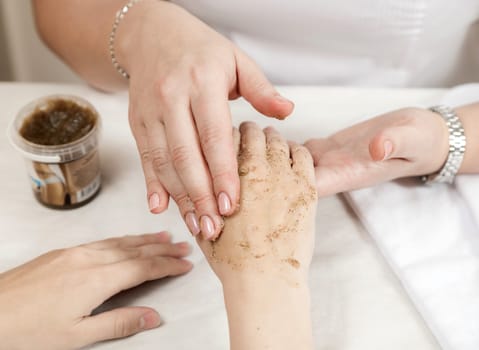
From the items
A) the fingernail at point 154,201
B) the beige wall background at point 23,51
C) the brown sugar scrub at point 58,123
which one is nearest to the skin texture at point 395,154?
the fingernail at point 154,201

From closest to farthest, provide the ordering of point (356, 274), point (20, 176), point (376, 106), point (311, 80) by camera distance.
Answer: point (356, 274) < point (20, 176) < point (376, 106) < point (311, 80)

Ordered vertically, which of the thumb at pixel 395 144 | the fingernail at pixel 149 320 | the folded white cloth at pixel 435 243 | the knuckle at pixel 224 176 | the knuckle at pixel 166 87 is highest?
the knuckle at pixel 166 87

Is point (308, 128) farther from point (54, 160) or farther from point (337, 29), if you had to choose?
point (54, 160)

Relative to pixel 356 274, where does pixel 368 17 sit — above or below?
above

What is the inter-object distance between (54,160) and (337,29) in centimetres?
50

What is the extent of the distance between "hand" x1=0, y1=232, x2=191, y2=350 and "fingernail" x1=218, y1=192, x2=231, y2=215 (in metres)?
0.12

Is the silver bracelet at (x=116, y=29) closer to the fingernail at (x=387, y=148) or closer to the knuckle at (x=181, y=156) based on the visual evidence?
the knuckle at (x=181, y=156)

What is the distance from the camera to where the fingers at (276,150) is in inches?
31.7

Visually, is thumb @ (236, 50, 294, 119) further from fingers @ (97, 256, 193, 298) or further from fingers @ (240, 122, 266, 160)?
fingers @ (97, 256, 193, 298)

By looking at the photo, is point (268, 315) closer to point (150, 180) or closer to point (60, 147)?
point (150, 180)

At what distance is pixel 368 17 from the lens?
1.00m

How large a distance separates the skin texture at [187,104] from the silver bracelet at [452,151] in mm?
249

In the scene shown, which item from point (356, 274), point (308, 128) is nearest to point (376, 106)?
point (308, 128)

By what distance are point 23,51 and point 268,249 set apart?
128 centimetres
